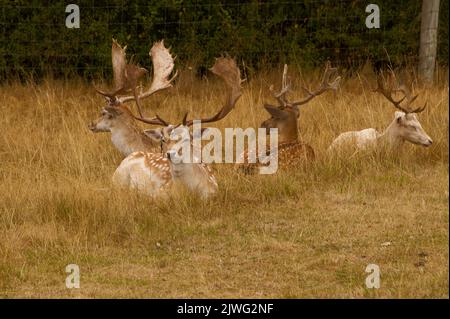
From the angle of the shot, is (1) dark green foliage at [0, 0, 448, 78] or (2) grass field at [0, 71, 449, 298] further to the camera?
(1) dark green foliage at [0, 0, 448, 78]

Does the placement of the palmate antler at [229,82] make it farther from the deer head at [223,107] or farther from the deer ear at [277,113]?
the deer ear at [277,113]

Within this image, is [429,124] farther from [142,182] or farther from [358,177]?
[142,182]

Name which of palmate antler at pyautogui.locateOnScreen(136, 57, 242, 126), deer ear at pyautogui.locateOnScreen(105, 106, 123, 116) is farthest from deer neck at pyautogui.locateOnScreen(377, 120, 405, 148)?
deer ear at pyautogui.locateOnScreen(105, 106, 123, 116)

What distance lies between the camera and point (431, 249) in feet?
21.5

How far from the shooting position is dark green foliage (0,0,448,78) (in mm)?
11539

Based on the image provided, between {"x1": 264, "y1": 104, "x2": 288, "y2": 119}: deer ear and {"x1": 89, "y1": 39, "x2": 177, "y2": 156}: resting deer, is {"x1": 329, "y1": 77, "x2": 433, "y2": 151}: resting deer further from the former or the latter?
{"x1": 89, "y1": 39, "x2": 177, "y2": 156}: resting deer

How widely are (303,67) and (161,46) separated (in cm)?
297

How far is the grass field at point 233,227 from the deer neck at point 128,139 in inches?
5.6

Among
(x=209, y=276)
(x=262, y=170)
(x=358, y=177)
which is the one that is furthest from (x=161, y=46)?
(x=209, y=276)

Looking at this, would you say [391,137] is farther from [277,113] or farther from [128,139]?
[128,139]

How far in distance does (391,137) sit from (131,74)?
2.28 m

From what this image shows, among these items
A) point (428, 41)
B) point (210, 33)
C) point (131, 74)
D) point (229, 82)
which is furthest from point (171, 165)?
point (428, 41)

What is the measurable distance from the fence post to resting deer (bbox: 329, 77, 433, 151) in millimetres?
2185

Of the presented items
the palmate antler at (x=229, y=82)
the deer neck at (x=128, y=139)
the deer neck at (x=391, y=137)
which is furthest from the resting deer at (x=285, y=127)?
the deer neck at (x=128, y=139)
